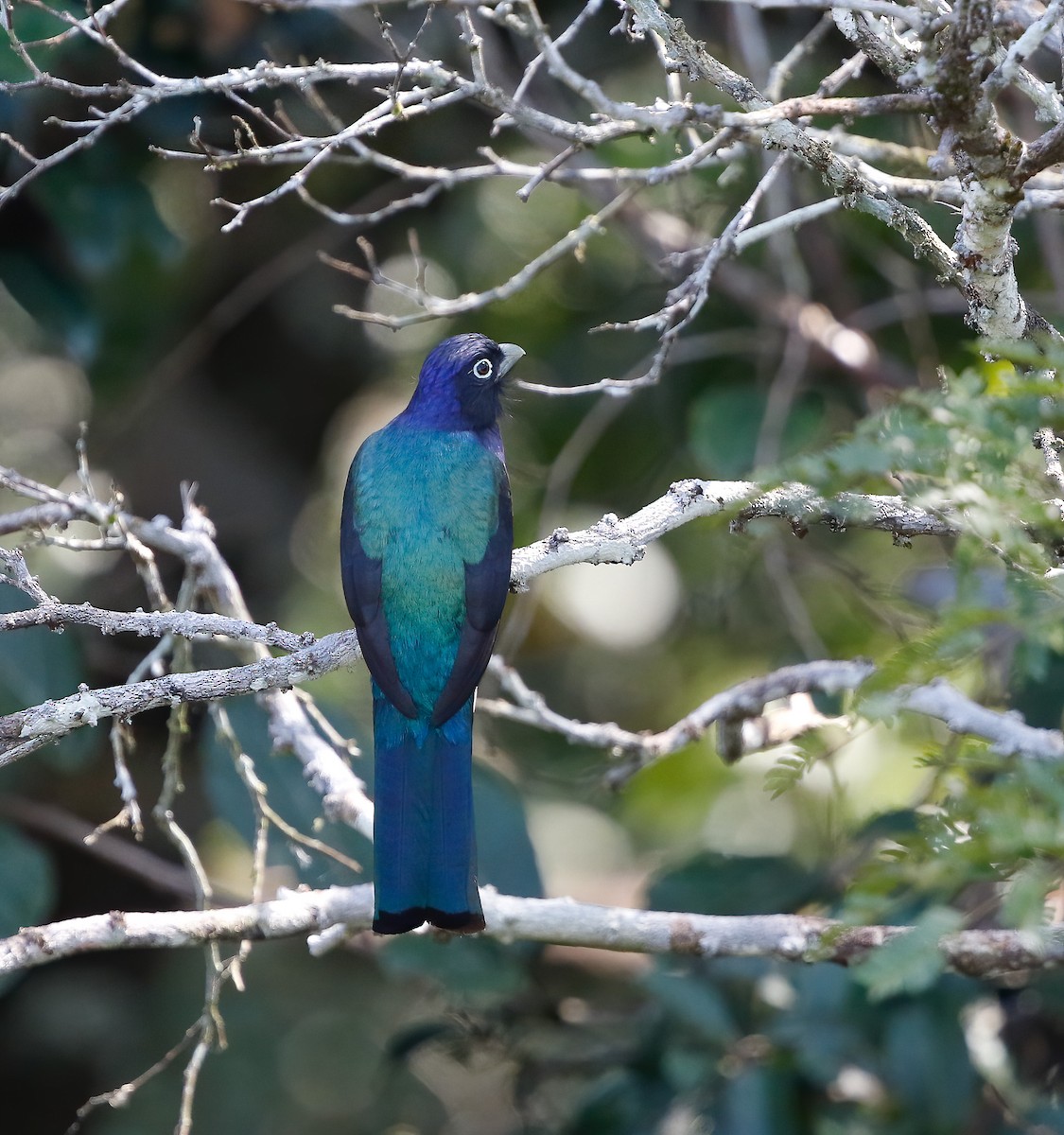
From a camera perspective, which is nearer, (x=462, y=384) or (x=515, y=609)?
(x=462, y=384)

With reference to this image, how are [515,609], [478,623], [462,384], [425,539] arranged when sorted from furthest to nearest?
1. [515,609]
2. [462,384]
3. [425,539]
4. [478,623]

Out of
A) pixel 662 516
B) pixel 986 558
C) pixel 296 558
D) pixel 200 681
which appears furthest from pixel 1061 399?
pixel 296 558

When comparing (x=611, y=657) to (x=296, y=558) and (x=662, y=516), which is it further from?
(x=662, y=516)

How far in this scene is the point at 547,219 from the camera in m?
6.45

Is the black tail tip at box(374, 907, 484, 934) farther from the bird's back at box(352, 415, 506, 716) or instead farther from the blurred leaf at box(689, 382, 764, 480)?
the blurred leaf at box(689, 382, 764, 480)

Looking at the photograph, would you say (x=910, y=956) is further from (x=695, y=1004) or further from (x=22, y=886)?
(x=22, y=886)

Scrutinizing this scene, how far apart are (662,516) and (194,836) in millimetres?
3297

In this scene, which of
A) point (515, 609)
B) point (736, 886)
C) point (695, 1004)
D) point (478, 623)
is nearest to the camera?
point (478, 623)

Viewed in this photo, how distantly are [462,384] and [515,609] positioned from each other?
99cm

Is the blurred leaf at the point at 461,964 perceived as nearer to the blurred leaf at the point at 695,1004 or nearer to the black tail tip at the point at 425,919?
the blurred leaf at the point at 695,1004

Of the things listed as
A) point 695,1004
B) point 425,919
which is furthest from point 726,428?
point 425,919

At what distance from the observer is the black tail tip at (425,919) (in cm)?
297

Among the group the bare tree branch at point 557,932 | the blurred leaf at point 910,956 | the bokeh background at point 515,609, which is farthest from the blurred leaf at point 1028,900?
the bokeh background at point 515,609

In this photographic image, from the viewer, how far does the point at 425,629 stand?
3404 millimetres
